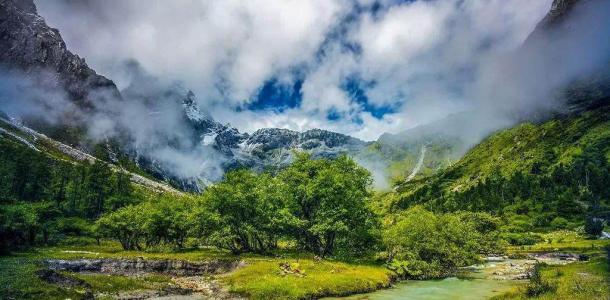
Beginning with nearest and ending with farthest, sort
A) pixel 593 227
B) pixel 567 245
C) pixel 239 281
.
A: pixel 239 281, pixel 567 245, pixel 593 227

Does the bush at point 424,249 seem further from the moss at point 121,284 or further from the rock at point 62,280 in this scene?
the rock at point 62,280

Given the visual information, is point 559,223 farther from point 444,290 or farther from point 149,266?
point 149,266

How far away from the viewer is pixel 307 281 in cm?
4172

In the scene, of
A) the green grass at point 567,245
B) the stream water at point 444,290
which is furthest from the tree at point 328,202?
the green grass at point 567,245

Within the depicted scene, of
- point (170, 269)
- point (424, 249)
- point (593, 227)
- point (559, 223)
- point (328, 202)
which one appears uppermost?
point (328, 202)

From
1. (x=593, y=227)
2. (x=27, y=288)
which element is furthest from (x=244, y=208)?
(x=593, y=227)

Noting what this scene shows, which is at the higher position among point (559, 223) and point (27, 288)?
point (559, 223)

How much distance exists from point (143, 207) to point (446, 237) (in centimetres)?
6518

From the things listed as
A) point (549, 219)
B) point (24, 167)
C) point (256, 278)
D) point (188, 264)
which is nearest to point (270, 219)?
point (188, 264)

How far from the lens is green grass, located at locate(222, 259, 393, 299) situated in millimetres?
38625

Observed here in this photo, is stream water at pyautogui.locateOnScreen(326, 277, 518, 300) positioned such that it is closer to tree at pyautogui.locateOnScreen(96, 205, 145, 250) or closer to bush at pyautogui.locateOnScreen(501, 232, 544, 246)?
tree at pyautogui.locateOnScreen(96, 205, 145, 250)

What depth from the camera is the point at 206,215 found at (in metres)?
69.4

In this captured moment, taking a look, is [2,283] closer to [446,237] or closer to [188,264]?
[188,264]

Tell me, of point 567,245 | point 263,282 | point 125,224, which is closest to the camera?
point 263,282
